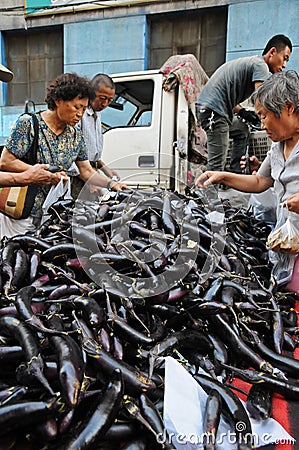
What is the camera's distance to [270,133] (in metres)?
1.90

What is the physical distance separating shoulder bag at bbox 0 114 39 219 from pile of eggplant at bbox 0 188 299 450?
56 cm

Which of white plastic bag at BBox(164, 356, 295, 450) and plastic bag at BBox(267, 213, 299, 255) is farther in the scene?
plastic bag at BBox(267, 213, 299, 255)

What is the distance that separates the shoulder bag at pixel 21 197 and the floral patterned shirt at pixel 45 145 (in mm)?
25

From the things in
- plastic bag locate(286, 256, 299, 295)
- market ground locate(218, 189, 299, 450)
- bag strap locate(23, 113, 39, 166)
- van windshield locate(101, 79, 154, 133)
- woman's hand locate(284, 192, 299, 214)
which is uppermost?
van windshield locate(101, 79, 154, 133)

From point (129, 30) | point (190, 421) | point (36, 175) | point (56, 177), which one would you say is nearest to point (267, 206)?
point (56, 177)

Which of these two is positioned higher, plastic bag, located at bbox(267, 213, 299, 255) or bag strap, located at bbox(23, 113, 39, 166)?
bag strap, located at bbox(23, 113, 39, 166)

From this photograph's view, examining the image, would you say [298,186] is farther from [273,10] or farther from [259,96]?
[273,10]

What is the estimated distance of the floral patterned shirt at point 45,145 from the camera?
2215mm

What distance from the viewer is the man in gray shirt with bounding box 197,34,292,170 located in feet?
11.3

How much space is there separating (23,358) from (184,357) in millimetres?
418

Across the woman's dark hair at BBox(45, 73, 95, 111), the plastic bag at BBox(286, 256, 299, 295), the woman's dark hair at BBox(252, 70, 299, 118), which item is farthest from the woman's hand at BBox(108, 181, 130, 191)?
the plastic bag at BBox(286, 256, 299, 295)

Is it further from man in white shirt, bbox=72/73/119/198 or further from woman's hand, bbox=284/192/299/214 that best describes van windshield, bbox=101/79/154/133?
woman's hand, bbox=284/192/299/214

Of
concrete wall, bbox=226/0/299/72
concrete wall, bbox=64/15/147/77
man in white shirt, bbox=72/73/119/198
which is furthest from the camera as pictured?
concrete wall, bbox=64/15/147/77

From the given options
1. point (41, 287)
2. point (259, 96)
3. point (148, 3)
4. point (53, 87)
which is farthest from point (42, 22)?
point (41, 287)
